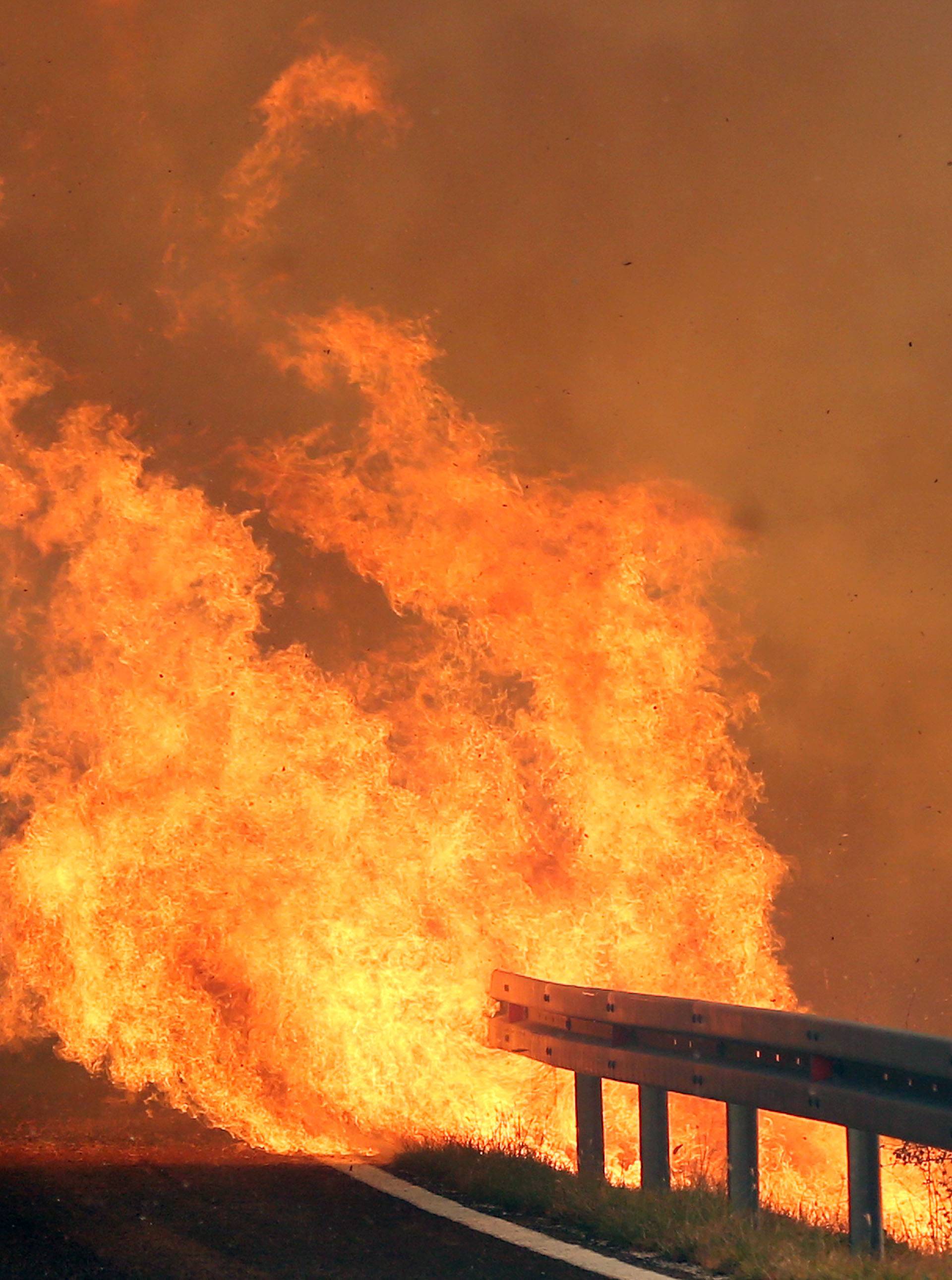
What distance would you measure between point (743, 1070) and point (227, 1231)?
1952 mm

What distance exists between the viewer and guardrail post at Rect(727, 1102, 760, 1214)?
5.50 metres

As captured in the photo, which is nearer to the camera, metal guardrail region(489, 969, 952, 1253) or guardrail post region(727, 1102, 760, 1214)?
metal guardrail region(489, 969, 952, 1253)

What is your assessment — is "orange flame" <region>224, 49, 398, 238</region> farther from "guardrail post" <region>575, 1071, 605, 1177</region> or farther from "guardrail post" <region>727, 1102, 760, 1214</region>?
"guardrail post" <region>727, 1102, 760, 1214</region>

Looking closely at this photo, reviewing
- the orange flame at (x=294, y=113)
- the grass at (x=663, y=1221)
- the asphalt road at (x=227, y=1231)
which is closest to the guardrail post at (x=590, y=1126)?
the grass at (x=663, y=1221)

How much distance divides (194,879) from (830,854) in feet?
21.1

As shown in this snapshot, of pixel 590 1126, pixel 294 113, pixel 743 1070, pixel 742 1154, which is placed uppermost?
pixel 294 113

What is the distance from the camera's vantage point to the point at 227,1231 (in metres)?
5.10

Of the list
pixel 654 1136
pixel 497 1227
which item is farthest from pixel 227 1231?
pixel 654 1136

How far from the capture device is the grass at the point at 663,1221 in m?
4.52

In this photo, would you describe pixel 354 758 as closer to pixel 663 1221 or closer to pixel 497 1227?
pixel 497 1227

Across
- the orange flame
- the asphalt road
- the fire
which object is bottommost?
the asphalt road

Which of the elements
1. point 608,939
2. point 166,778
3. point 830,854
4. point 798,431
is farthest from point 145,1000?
point 798,431

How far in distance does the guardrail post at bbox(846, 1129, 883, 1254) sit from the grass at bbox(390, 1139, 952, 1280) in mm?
82

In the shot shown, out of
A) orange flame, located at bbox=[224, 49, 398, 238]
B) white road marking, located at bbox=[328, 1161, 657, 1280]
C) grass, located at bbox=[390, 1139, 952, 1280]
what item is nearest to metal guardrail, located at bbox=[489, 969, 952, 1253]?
grass, located at bbox=[390, 1139, 952, 1280]
